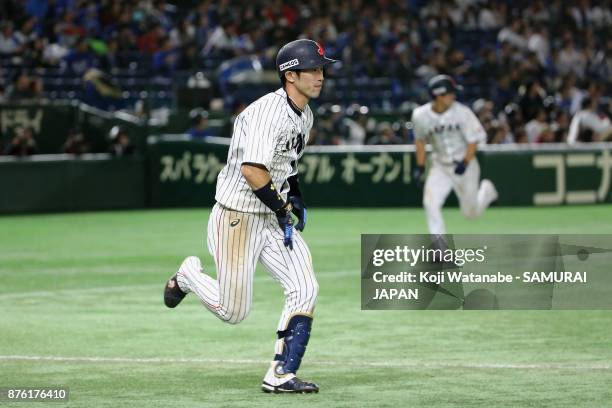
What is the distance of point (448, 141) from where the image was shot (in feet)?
53.5

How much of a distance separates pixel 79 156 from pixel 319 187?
433cm

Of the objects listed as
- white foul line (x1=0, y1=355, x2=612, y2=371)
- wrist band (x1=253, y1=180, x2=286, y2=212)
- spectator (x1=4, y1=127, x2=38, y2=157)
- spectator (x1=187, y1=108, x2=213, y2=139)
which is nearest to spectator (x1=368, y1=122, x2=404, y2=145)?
spectator (x1=187, y1=108, x2=213, y2=139)

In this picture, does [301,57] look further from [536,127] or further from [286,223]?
[536,127]

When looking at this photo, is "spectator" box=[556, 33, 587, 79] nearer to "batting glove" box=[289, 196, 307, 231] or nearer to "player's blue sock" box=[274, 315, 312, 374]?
"batting glove" box=[289, 196, 307, 231]

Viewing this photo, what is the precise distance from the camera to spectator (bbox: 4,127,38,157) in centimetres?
2416

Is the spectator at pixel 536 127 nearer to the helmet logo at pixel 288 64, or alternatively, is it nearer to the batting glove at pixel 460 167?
the batting glove at pixel 460 167

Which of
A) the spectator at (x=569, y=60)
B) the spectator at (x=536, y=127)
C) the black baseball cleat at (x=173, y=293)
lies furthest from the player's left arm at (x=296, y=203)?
the spectator at (x=569, y=60)

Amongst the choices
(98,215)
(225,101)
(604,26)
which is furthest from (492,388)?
(604,26)

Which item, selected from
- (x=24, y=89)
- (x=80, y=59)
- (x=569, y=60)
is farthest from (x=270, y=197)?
(x=569, y=60)

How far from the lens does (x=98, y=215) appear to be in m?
24.0

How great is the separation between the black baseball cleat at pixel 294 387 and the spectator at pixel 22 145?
55.1ft

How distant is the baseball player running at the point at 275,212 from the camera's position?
799 centimetres

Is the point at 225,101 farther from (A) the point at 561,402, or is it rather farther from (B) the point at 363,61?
(A) the point at 561,402

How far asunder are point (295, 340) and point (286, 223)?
2.18ft
